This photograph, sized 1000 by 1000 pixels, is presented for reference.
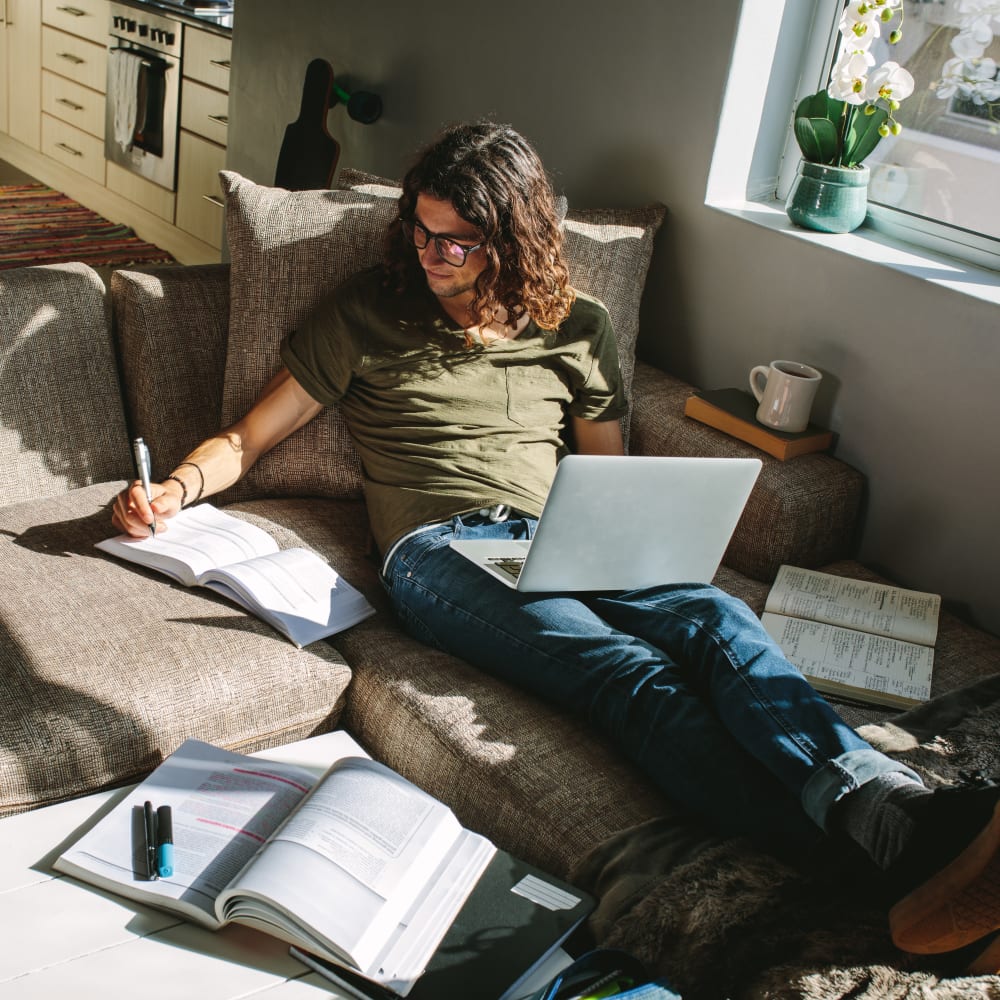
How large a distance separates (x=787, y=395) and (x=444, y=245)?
2.44 feet

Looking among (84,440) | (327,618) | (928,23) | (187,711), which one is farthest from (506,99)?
(187,711)

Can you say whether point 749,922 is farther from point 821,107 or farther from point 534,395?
point 821,107

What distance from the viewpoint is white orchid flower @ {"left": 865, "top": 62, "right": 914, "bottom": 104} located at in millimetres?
2121

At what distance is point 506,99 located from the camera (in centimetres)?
281

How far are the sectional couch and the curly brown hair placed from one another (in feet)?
0.62

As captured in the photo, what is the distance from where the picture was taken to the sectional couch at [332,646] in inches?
50.1

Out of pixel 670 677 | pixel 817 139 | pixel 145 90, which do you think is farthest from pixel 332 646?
pixel 145 90

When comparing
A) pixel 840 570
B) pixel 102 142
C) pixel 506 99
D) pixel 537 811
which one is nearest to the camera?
pixel 537 811

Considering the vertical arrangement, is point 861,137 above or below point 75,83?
above

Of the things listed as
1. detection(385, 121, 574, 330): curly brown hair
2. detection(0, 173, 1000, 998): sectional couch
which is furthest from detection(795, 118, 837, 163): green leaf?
detection(385, 121, 574, 330): curly brown hair

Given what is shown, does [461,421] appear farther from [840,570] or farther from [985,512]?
[985,512]

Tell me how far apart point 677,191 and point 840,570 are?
0.92 m

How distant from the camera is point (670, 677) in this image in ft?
5.09

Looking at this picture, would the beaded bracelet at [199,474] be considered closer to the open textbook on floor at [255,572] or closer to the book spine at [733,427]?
the open textbook on floor at [255,572]
